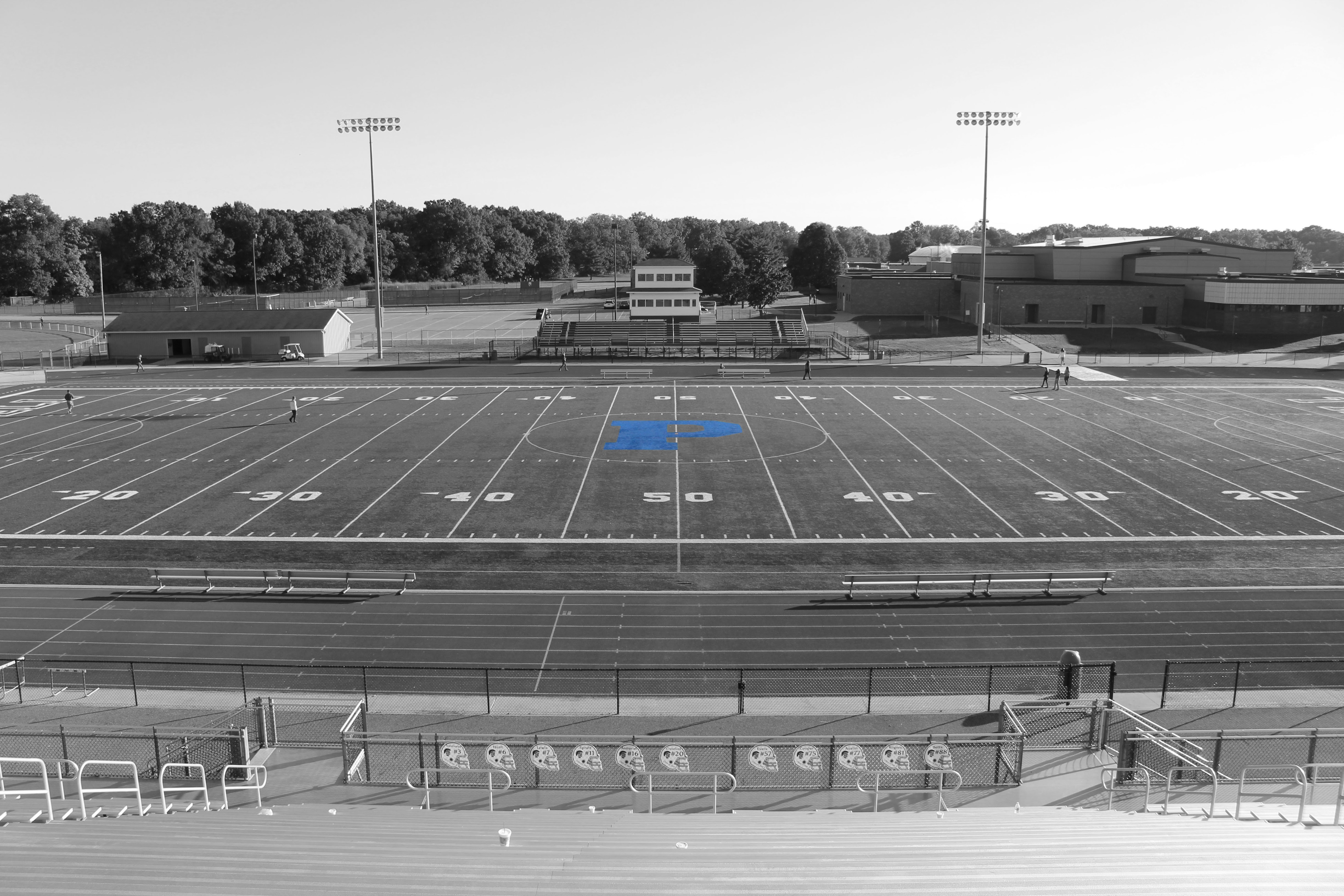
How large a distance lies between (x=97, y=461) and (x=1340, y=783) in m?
40.4

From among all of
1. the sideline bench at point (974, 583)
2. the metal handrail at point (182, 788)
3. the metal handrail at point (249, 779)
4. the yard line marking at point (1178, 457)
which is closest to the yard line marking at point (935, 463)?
the sideline bench at point (974, 583)

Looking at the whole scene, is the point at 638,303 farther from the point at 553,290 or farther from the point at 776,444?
the point at 553,290

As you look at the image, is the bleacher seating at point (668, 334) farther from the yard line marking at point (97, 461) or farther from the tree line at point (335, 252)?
the yard line marking at point (97, 461)

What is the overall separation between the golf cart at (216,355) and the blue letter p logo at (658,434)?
38291mm

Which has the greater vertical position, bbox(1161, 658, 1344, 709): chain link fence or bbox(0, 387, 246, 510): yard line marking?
bbox(0, 387, 246, 510): yard line marking

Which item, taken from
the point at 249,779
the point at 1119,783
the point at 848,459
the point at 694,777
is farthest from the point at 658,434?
the point at 1119,783

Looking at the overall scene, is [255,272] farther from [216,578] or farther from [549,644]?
[549,644]

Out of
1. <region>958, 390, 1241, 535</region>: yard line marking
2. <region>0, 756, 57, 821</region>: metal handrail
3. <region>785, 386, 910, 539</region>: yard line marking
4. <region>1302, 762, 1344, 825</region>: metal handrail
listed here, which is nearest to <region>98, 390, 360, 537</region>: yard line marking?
<region>0, 756, 57, 821</region>: metal handrail

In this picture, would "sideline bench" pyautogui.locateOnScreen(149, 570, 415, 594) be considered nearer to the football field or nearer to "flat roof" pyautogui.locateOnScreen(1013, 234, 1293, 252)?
the football field

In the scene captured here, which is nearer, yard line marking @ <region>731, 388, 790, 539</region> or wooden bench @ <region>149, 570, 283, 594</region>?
wooden bench @ <region>149, 570, 283, 594</region>

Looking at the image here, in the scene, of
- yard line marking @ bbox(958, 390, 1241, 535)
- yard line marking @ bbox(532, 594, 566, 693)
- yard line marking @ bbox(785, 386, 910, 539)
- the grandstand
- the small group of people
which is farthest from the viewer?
the grandstand

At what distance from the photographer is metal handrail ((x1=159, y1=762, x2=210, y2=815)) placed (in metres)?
12.2

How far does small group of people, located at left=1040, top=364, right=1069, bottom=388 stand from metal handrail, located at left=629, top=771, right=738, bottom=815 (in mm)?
46589

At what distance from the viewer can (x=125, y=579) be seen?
26406 millimetres
